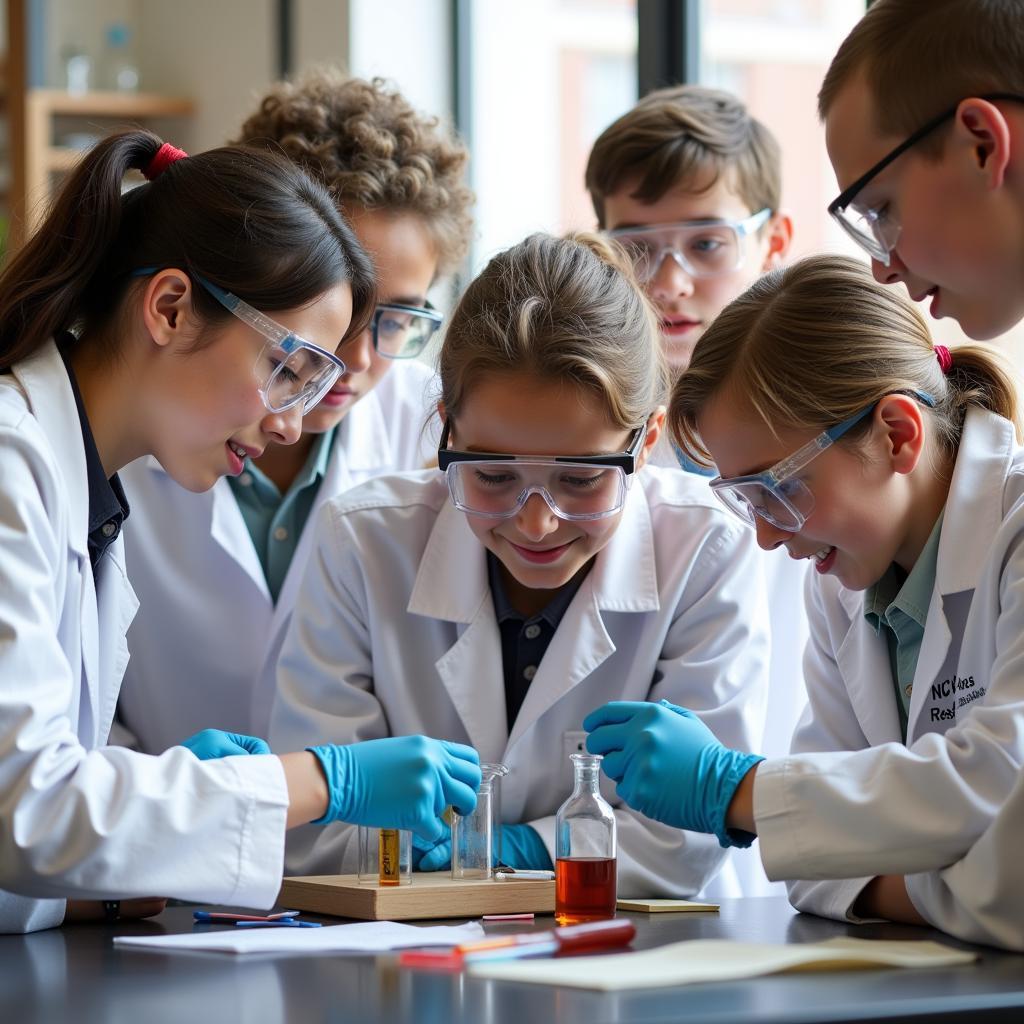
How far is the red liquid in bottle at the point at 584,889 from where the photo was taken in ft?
5.62

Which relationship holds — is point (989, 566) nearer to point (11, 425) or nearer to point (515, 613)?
point (515, 613)

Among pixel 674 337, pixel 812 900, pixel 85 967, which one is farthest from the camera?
pixel 674 337

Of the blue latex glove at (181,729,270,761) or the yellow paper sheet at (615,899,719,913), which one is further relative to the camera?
the blue latex glove at (181,729,270,761)

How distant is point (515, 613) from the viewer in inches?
91.7

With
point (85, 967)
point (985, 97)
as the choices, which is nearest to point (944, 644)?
point (985, 97)

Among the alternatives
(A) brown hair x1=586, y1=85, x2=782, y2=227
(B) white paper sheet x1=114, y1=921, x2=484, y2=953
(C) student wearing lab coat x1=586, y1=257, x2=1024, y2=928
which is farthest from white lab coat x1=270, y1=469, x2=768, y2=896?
(A) brown hair x1=586, y1=85, x2=782, y2=227

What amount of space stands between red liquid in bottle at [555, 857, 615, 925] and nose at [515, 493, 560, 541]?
0.50 m

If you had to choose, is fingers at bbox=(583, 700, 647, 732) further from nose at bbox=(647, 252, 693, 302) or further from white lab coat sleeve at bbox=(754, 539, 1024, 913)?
nose at bbox=(647, 252, 693, 302)

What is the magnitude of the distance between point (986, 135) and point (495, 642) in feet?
3.42

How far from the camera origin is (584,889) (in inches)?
67.7

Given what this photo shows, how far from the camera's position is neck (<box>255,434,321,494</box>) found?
9.03ft

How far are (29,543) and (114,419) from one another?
1.10 feet

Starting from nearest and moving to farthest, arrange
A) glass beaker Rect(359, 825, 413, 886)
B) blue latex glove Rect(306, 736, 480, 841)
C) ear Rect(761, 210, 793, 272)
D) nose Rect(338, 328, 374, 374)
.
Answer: blue latex glove Rect(306, 736, 480, 841) < glass beaker Rect(359, 825, 413, 886) < nose Rect(338, 328, 374, 374) < ear Rect(761, 210, 793, 272)

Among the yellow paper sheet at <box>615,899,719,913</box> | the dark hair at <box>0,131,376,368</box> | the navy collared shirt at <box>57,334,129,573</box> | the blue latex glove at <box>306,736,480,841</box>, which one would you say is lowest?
the yellow paper sheet at <box>615,899,719,913</box>
